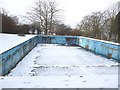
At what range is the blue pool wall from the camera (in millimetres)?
3864

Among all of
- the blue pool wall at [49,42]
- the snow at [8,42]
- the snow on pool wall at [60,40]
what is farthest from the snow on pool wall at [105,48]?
the snow on pool wall at [60,40]

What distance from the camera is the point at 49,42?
1353 centimetres

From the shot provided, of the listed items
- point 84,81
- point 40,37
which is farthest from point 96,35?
point 84,81

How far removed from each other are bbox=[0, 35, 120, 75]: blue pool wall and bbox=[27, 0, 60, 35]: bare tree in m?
8.61

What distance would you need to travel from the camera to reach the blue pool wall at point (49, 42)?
12.7 ft

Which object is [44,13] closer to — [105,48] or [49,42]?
[49,42]

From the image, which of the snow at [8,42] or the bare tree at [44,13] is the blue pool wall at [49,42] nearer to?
the snow at [8,42]

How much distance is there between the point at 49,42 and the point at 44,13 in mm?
9841

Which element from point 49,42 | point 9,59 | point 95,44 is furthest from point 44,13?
point 9,59

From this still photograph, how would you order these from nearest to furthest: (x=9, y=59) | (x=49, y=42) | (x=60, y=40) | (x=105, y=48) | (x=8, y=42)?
1. (x=9, y=59)
2. (x=8, y=42)
3. (x=105, y=48)
4. (x=60, y=40)
5. (x=49, y=42)

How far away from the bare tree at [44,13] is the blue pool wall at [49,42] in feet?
28.3

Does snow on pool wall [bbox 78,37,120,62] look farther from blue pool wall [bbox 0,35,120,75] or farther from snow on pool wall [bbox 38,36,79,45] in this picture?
snow on pool wall [bbox 38,36,79,45]

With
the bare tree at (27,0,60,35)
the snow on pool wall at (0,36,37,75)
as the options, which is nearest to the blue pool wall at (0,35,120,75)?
the snow on pool wall at (0,36,37,75)

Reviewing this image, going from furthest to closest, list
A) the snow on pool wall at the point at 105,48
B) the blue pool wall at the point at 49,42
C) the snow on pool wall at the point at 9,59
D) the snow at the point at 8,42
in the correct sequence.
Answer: the snow on pool wall at the point at 105,48 < the snow at the point at 8,42 < the blue pool wall at the point at 49,42 < the snow on pool wall at the point at 9,59
